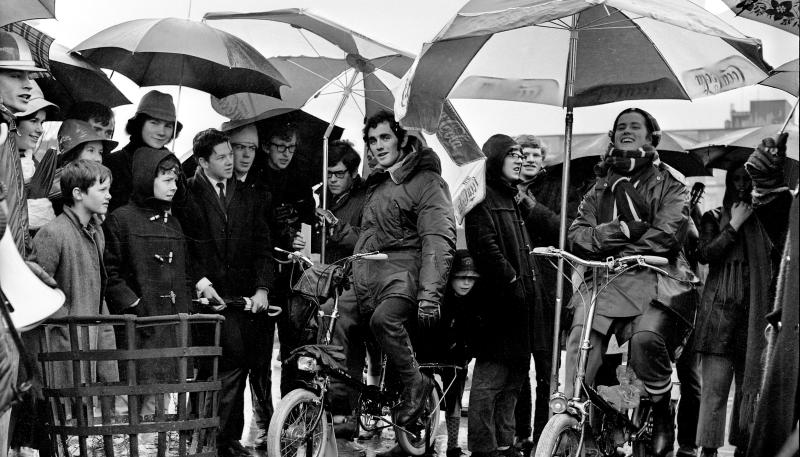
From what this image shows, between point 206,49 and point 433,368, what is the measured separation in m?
2.80

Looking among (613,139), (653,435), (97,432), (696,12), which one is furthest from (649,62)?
(97,432)

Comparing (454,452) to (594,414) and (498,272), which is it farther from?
(594,414)

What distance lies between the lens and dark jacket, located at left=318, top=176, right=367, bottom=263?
33.1 ft

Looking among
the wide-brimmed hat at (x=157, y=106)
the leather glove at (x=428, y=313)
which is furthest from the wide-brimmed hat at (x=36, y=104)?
the leather glove at (x=428, y=313)

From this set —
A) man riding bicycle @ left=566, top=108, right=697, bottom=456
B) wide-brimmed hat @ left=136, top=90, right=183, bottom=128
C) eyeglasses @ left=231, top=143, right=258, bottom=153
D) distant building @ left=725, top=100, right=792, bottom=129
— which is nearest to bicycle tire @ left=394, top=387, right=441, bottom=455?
man riding bicycle @ left=566, top=108, right=697, bottom=456

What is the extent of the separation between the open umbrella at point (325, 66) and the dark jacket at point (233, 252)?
0.89 meters

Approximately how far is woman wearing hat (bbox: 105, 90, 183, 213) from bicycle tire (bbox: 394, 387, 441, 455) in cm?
259

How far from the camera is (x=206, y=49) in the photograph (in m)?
9.22

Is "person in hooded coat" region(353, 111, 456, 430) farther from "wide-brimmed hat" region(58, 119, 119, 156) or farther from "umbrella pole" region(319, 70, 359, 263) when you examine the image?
"wide-brimmed hat" region(58, 119, 119, 156)

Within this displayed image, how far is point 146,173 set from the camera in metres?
8.80

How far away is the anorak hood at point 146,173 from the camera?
8773 millimetres

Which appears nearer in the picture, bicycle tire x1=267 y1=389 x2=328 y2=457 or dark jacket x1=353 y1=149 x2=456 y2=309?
bicycle tire x1=267 y1=389 x2=328 y2=457

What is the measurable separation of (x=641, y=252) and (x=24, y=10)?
4168 millimetres

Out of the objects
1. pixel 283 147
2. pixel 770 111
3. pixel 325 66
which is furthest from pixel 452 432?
pixel 770 111
